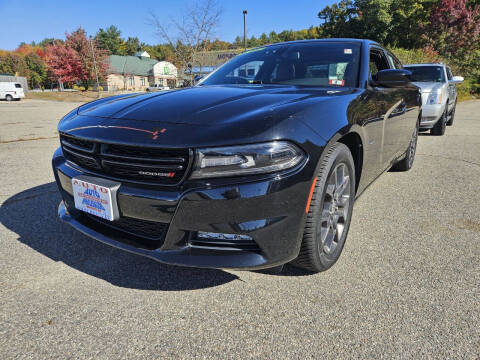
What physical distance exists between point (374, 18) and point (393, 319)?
107 feet

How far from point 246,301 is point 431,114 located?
6.53 m

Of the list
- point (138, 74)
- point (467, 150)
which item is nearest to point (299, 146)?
point (467, 150)

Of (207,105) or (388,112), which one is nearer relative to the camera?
(207,105)

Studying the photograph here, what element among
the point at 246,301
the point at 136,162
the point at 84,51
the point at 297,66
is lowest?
the point at 246,301

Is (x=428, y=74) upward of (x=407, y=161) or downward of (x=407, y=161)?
upward

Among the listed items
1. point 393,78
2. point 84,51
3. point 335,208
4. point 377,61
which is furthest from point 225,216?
point 84,51

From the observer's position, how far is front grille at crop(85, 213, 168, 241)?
5.58 ft

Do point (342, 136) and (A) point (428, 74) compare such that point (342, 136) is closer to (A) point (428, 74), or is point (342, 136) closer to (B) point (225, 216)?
(B) point (225, 216)

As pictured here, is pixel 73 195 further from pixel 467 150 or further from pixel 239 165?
pixel 467 150

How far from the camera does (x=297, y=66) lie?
9.29 feet

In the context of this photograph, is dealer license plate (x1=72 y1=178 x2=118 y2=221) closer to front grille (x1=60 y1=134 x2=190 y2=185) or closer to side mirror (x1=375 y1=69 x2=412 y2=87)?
front grille (x1=60 y1=134 x2=190 y2=185)

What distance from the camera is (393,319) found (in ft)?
5.54

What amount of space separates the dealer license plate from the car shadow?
48 centimetres

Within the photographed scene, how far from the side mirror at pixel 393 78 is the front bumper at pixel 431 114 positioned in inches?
183
